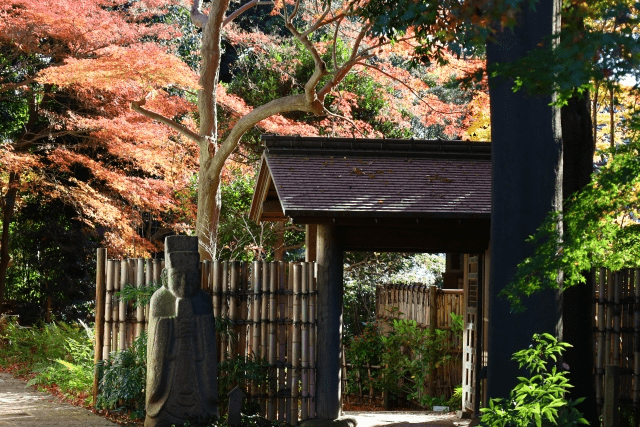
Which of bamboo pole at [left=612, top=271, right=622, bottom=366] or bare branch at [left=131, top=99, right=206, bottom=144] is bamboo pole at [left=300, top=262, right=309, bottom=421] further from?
bare branch at [left=131, top=99, right=206, bottom=144]

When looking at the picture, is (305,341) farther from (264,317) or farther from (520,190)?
(520,190)

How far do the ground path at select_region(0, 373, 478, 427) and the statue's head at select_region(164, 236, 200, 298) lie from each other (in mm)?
1728

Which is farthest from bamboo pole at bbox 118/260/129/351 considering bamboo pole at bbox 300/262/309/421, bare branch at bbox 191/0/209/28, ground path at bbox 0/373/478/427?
bare branch at bbox 191/0/209/28

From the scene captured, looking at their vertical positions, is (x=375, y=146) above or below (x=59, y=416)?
above

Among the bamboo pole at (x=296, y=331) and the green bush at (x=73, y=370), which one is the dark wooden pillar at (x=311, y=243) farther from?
the green bush at (x=73, y=370)

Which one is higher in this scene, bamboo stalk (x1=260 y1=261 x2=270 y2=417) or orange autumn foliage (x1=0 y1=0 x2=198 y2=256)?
orange autumn foliage (x1=0 y1=0 x2=198 y2=256)

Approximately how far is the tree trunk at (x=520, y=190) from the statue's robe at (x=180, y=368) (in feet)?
10.1

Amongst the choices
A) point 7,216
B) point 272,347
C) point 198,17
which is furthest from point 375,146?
point 7,216

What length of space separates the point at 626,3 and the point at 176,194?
41.2 ft

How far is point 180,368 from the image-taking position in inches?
314

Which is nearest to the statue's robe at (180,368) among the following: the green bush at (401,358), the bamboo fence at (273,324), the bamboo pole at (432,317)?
the bamboo fence at (273,324)

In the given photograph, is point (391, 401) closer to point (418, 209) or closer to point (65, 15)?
point (418, 209)

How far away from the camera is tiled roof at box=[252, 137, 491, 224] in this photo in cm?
859

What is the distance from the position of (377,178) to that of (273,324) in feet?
6.94
